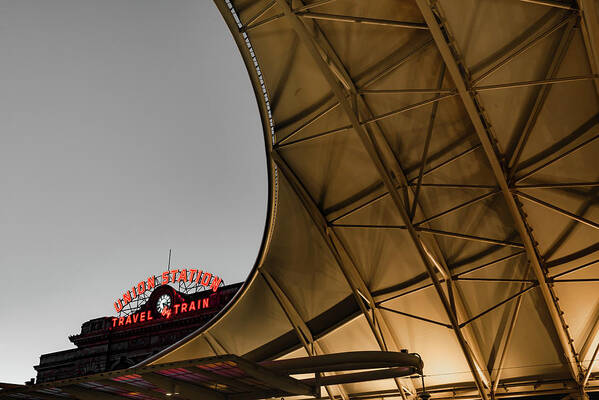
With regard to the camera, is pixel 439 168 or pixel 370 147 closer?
pixel 370 147

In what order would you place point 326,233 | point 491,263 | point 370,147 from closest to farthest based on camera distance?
point 370,147 < point 491,263 < point 326,233

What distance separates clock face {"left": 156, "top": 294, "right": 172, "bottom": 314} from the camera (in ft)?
149

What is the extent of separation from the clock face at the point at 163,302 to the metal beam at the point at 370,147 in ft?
98.4

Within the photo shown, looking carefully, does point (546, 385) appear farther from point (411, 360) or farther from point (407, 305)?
point (411, 360)

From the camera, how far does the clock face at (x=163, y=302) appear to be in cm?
4550

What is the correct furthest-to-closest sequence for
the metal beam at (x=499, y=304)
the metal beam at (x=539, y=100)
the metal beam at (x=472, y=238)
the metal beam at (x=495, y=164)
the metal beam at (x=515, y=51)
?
the metal beam at (x=499, y=304) → the metal beam at (x=472, y=238) → the metal beam at (x=539, y=100) → the metal beam at (x=515, y=51) → the metal beam at (x=495, y=164)

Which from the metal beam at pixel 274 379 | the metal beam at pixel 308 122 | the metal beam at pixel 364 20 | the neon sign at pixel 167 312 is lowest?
the metal beam at pixel 274 379

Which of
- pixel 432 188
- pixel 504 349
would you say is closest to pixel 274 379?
pixel 432 188

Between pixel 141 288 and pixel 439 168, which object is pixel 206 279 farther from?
pixel 439 168

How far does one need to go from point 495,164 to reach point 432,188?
4098 mm

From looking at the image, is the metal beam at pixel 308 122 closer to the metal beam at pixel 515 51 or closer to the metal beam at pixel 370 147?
the metal beam at pixel 370 147

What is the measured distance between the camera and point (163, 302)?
1806 inches

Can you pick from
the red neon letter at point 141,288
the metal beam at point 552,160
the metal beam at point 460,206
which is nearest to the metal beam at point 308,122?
the metal beam at point 460,206

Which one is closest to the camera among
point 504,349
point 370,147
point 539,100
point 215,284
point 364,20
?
point 364,20
